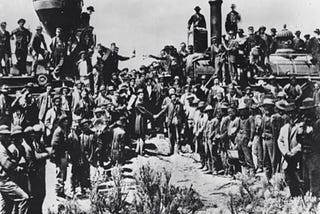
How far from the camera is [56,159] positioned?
11062 millimetres

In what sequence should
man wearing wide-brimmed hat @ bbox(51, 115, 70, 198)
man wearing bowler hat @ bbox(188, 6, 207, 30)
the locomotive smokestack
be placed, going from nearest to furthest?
man wearing wide-brimmed hat @ bbox(51, 115, 70, 198) → man wearing bowler hat @ bbox(188, 6, 207, 30) → the locomotive smokestack

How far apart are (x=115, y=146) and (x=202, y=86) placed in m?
5.09

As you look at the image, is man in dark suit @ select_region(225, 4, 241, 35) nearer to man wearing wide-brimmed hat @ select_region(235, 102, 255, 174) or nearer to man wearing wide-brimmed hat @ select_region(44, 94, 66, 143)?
man wearing wide-brimmed hat @ select_region(235, 102, 255, 174)

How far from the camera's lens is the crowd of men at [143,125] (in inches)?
378

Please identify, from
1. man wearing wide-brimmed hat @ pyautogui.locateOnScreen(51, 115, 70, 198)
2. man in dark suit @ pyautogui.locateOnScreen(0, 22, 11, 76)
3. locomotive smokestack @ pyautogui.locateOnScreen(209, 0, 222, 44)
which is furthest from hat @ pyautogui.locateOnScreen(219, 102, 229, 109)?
locomotive smokestack @ pyautogui.locateOnScreen(209, 0, 222, 44)

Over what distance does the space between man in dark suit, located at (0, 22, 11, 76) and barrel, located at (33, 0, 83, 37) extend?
1453mm

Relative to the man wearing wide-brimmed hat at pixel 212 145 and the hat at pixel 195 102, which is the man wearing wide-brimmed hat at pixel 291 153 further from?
the hat at pixel 195 102

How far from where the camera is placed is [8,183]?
894cm

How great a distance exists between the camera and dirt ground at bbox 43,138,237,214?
11.1m

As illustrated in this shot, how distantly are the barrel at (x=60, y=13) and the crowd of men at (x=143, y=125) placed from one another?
A: 1.12m

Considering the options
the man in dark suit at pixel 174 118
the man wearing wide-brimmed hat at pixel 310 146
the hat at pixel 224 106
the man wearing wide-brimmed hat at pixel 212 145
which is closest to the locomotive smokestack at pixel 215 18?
the man in dark suit at pixel 174 118

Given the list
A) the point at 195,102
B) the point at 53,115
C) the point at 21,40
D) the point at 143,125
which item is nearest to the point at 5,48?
the point at 21,40

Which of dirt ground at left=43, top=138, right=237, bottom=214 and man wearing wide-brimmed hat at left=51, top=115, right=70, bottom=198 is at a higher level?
man wearing wide-brimmed hat at left=51, top=115, right=70, bottom=198

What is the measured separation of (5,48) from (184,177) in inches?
291
